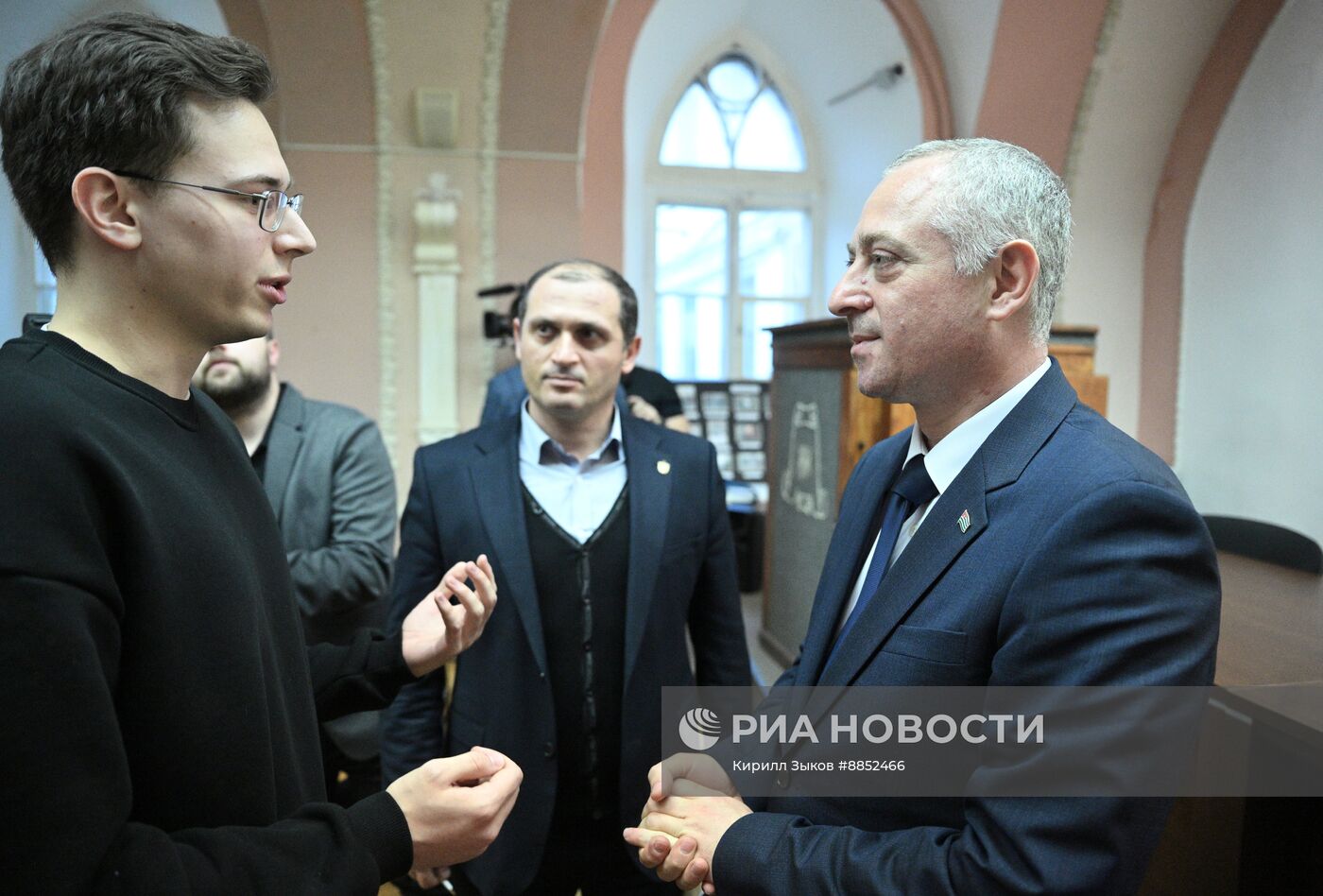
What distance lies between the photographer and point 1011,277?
1306 millimetres

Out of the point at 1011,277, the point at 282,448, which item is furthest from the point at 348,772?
the point at 1011,277

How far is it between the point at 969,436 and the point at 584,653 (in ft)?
3.31

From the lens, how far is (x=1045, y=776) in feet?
3.40

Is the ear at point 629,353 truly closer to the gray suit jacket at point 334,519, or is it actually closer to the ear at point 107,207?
the gray suit jacket at point 334,519

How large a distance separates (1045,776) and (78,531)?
1029 millimetres

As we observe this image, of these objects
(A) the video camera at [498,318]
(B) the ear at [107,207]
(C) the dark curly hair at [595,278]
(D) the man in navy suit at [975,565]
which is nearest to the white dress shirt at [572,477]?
(C) the dark curly hair at [595,278]

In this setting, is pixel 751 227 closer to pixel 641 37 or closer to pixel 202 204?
pixel 641 37

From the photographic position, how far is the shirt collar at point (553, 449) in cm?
215

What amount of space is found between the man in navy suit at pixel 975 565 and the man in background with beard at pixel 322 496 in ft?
4.16

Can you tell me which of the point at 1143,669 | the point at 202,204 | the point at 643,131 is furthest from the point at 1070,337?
the point at 643,131

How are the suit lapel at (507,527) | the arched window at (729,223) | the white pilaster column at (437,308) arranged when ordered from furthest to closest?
the arched window at (729,223)
the white pilaster column at (437,308)
the suit lapel at (507,527)

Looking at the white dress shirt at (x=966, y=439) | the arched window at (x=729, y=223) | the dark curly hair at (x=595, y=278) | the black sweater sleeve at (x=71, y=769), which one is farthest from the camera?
the arched window at (x=729, y=223)

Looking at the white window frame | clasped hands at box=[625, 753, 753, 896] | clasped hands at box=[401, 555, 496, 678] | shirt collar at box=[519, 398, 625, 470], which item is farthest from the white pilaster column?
clasped hands at box=[625, 753, 753, 896]

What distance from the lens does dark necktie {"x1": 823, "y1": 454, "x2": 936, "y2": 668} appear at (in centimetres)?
138
